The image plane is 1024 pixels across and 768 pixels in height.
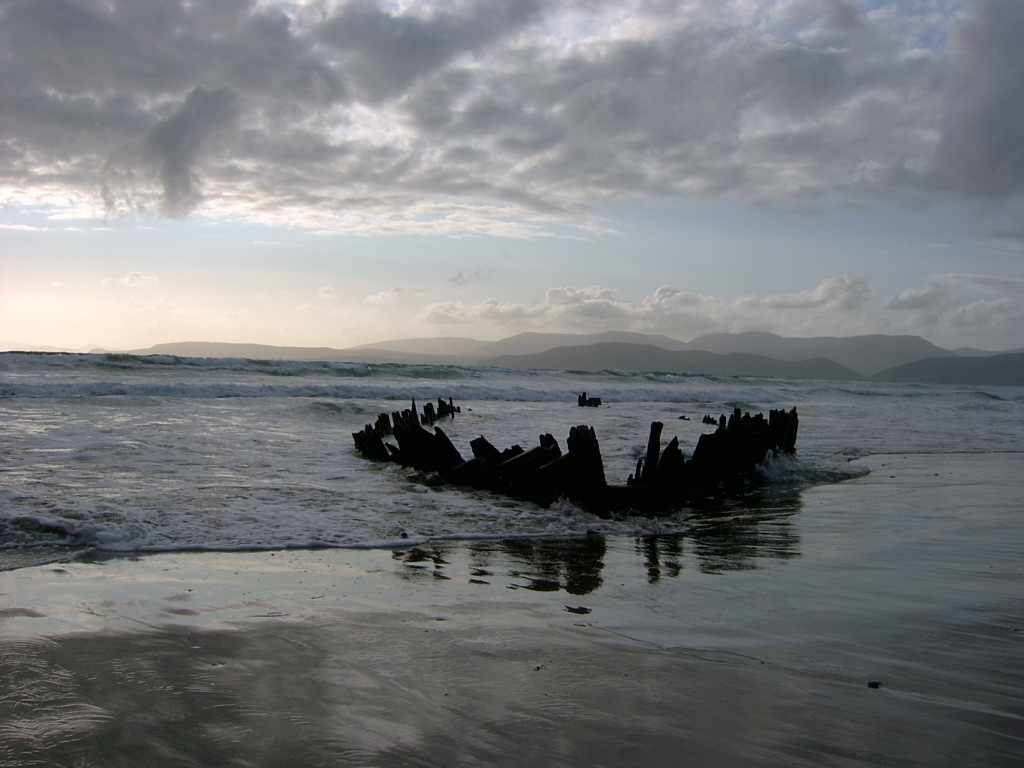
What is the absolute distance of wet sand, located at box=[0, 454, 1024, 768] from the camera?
2.80m

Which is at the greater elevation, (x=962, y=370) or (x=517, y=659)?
(x=962, y=370)

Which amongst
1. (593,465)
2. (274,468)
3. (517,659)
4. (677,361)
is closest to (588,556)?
(593,465)

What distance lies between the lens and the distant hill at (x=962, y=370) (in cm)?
9762

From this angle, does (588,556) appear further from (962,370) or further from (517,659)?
(962,370)

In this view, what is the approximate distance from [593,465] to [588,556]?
6.91ft

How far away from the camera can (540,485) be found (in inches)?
343

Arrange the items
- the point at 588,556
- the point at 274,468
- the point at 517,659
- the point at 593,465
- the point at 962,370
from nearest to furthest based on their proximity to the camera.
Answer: the point at 517,659 < the point at 588,556 < the point at 593,465 < the point at 274,468 < the point at 962,370

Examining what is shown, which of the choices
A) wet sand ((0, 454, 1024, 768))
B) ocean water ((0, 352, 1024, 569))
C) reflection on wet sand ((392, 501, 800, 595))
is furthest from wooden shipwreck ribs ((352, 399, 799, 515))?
wet sand ((0, 454, 1024, 768))

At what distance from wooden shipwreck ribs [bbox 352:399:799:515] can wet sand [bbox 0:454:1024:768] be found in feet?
6.67

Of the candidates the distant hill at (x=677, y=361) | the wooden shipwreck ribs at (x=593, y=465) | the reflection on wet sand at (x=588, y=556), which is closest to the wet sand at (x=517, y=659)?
the reflection on wet sand at (x=588, y=556)

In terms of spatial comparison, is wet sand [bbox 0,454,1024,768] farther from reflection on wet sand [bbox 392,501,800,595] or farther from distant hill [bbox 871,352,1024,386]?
distant hill [bbox 871,352,1024,386]

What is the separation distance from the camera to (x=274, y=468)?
10.6 meters

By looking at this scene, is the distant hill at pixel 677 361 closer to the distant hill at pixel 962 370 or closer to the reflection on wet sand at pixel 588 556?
the distant hill at pixel 962 370

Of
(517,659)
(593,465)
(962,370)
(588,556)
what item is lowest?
(588,556)
